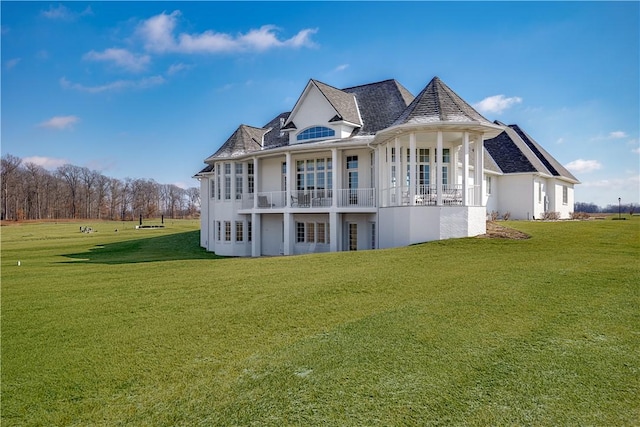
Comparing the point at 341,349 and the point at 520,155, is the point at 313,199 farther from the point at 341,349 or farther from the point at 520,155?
the point at 520,155

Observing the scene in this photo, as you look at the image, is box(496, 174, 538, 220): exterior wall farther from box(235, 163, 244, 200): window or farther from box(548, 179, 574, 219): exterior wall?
box(235, 163, 244, 200): window

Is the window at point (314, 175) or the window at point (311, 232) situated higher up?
the window at point (314, 175)

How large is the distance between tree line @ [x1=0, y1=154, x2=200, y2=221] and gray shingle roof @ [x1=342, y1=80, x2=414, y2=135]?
245 feet

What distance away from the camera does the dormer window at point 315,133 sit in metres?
20.7

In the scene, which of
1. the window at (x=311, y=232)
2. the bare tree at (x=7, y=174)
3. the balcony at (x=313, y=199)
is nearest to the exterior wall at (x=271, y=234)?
the balcony at (x=313, y=199)

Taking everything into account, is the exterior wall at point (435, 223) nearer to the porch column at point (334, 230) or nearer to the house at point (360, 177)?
the house at point (360, 177)

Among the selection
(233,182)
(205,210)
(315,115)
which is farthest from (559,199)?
(205,210)

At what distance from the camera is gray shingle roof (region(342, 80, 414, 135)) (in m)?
20.5

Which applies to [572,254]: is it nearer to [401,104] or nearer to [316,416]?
[316,416]

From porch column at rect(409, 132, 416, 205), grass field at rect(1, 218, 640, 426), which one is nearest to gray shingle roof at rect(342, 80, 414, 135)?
porch column at rect(409, 132, 416, 205)

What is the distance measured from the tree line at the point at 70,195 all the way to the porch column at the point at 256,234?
7083 cm

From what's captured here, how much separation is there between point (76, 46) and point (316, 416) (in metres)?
19.9

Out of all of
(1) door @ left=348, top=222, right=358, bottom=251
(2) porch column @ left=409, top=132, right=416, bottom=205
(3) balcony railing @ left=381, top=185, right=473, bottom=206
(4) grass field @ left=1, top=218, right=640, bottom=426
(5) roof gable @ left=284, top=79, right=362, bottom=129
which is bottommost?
(4) grass field @ left=1, top=218, right=640, bottom=426

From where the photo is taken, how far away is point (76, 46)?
17500mm
